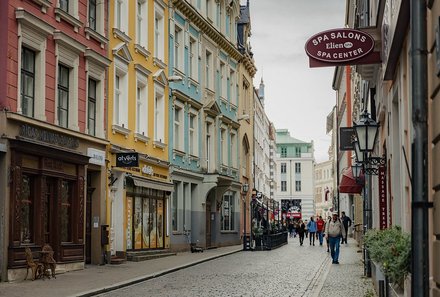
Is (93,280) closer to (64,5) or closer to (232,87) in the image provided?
(64,5)

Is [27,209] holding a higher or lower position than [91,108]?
lower

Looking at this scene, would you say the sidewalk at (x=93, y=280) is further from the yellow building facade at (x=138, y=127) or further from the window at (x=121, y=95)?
the window at (x=121, y=95)

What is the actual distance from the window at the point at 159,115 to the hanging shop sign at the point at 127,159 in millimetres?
6382

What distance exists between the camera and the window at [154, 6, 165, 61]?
32.9 metres

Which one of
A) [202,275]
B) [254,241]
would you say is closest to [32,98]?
Answer: [202,275]

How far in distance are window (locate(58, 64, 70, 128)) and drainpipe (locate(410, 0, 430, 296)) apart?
1830cm

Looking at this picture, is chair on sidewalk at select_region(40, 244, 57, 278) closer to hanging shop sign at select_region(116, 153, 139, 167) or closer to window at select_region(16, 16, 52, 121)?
window at select_region(16, 16, 52, 121)

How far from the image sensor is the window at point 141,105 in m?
30.2

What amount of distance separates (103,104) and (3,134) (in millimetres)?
7590

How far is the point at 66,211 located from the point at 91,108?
3946mm

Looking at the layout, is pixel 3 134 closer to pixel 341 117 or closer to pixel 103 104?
pixel 103 104

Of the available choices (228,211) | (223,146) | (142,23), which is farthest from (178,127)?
(228,211)

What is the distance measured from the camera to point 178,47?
3619cm

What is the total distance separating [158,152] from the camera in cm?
3269
